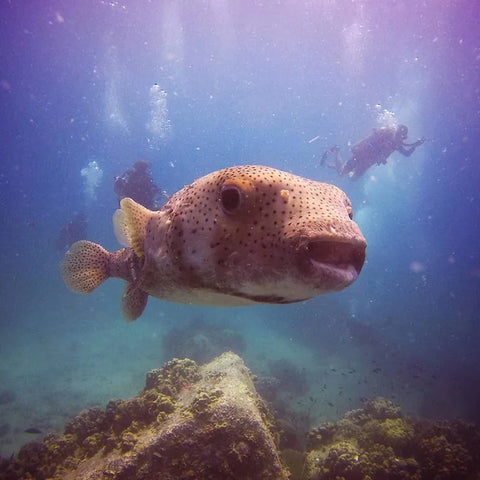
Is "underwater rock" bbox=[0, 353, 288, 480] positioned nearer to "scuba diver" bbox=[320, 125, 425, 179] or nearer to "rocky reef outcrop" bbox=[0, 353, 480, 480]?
"rocky reef outcrop" bbox=[0, 353, 480, 480]

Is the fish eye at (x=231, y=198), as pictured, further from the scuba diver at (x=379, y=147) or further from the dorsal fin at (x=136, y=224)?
the scuba diver at (x=379, y=147)

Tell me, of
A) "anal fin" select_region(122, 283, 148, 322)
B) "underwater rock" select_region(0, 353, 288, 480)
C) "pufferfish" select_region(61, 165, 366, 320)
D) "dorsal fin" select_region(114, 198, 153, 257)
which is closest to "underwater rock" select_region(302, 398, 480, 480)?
"underwater rock" select_region(0, 353, 288, 480)

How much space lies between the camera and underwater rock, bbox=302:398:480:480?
5469mm

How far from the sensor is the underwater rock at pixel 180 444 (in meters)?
3.88

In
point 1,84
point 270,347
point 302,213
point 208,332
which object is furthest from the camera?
point 1,84

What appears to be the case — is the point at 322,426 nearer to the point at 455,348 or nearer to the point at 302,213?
the point at 302,213

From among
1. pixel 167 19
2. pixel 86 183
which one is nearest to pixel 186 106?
pixel 167 19

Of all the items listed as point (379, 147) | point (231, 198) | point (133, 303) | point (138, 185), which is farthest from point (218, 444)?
point (379, 147)

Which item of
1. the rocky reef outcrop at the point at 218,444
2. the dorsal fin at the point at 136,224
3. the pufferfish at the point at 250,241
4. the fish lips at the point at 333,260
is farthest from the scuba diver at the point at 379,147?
the fish lips at the point at 333,260

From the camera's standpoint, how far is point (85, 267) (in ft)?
13.2

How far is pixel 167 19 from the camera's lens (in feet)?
124

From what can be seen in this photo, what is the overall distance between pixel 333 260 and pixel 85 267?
3.36 m

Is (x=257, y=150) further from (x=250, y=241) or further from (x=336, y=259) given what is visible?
(x=336, y=259)

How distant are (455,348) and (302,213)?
34.0 metres
